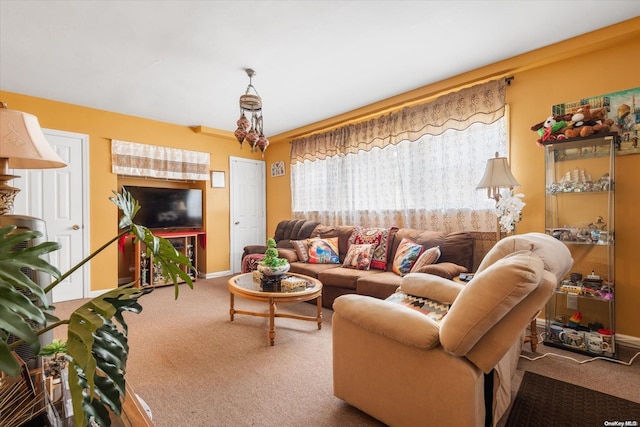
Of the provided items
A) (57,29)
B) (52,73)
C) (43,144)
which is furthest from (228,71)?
(43,144)

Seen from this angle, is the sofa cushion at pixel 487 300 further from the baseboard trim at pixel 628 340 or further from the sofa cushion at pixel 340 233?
the sofa cushion at pixel 340 233

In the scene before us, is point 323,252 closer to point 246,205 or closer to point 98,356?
point 246,205

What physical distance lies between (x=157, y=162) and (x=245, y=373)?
→ 3.87m

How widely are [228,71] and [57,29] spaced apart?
1.36 m

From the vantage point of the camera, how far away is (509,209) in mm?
2799

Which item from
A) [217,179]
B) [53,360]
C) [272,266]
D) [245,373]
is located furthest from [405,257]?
[217,179]

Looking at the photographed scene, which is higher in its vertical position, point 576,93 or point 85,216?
point 576,93

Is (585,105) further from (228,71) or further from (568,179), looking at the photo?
(228,71)

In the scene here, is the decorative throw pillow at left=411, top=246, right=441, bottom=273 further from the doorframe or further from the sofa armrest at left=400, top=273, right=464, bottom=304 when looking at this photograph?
the doorframe

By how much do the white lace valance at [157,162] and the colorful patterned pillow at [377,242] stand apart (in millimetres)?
2995

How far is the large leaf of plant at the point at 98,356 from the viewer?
513mm

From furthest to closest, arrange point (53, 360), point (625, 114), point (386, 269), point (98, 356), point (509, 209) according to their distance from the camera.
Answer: point (386, 269), point (509, 209), point (625, 114), point (53, 360), point (98, 356)

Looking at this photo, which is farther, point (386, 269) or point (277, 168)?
point (277, 168)

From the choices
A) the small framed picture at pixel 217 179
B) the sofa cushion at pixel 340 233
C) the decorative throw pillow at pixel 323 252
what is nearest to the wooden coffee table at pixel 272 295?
the decorative throw pillow at pixel 323 252
